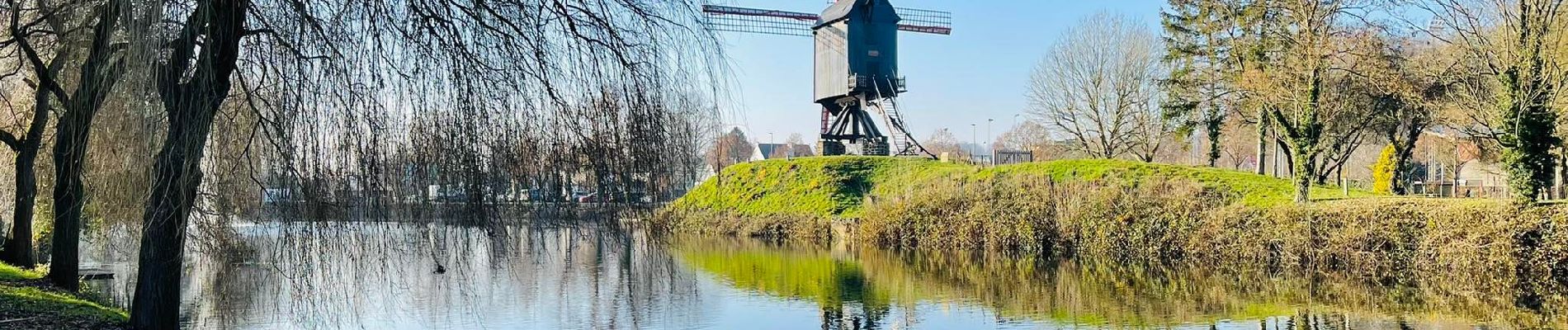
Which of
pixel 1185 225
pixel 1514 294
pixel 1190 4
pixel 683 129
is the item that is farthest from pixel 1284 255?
pixel 683 129

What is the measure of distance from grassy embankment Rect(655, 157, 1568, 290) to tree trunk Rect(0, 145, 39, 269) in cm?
603

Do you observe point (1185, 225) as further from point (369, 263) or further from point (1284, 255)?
point (369, 263)

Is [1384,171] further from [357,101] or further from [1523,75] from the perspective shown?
[357,101]

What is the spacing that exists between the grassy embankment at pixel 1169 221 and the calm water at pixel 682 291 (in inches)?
39.6

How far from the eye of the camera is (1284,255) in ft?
61.0

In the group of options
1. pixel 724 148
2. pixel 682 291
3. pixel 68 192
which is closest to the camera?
pixel 724 148

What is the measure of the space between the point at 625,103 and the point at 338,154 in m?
1.40

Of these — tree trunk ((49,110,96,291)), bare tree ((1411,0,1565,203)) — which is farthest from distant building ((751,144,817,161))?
tree trunk ((49,110,96,291))

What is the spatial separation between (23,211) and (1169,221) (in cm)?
1709

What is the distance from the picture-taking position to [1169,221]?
20766 millimetres

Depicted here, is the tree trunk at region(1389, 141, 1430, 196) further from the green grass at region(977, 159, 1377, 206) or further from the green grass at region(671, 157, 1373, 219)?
the green grass at region(671, 157, 1373, 219)

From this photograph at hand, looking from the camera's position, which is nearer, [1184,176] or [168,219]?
[168,219]

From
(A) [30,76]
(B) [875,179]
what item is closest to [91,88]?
(A) [30,76]

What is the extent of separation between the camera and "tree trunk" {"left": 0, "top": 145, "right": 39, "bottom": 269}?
10.6 meters
